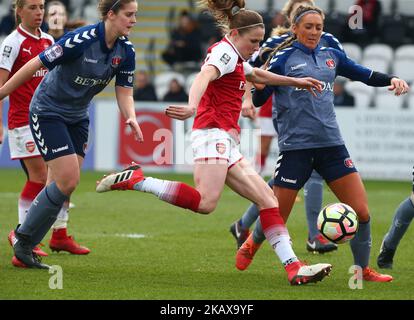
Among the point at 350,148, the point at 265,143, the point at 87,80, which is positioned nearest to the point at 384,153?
the point at 350,148

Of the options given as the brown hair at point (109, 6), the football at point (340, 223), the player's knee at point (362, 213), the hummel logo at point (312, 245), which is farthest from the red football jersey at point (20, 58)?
the player's knee at point (362, 213)

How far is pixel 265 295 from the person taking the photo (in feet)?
22.2

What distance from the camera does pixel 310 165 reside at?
7594 millimetres

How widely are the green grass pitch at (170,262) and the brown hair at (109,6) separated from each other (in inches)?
79.2

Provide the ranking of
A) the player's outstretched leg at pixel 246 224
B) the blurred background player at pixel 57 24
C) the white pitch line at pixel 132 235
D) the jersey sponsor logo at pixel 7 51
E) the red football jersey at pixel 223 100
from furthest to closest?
the white pitch line at pixel 132 235
the blurred background player at pixel 57 24
the player's outstretched leg at pixel 246 224
the jersey sponsor logo at pixel 7 51
the red football jersey at pixel 223 100

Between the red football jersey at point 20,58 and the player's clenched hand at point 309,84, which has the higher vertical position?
the player's clenched hand at point 309,84

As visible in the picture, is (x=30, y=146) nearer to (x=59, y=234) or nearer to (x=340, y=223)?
(x=59, y=234)

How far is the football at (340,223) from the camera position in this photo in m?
7.10

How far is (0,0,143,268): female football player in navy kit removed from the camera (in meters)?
7.32

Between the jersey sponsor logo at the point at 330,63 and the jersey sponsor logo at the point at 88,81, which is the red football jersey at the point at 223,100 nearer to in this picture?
the jersey sponsor logo at the point at 330,63

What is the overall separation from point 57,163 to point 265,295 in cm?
195

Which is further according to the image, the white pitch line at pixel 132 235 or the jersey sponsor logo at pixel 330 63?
the white pitch line at pixel 132 235

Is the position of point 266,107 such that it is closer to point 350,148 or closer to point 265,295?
point 350,148

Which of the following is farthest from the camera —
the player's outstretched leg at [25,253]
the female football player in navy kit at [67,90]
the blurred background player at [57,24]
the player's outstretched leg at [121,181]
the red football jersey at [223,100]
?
the blurred background player at [57,24]
